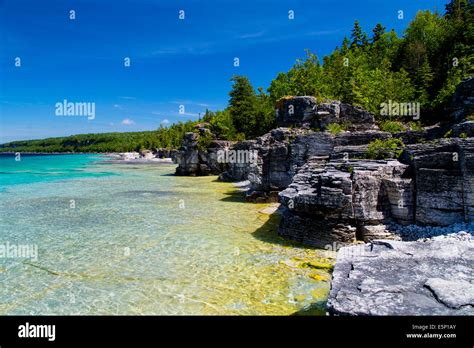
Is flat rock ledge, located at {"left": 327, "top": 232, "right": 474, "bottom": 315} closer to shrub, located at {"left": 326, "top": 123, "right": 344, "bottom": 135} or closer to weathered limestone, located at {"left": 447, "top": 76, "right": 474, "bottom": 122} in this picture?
weathered limestone, located at {"left": 447, "top": 76, "right": 474, "bottom": 122}

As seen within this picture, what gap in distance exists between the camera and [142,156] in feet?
399

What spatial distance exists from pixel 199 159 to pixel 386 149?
135 ft

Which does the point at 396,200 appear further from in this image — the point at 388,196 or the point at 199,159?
the point at 199,159

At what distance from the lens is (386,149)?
16.1 metres

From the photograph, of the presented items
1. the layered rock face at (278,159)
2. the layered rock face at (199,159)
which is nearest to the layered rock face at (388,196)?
the layered rock face at (278,159)

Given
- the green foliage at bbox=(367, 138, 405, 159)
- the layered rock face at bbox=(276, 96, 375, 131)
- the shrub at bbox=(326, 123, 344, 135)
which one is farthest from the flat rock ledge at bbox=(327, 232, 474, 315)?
the layered rock face at bbox=(276, 96, 375, 131)

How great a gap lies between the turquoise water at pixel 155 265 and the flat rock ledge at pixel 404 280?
8.00ft

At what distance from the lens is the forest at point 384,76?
1245 inches

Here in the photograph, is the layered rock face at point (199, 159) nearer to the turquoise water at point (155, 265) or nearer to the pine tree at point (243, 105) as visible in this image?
the pine tree at point (243, 105)

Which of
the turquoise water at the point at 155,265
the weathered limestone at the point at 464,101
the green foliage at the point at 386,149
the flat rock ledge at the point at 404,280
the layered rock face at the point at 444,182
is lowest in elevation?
the turquoise water at the point at 155,265

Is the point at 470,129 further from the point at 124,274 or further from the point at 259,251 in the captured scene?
the point at 124,274

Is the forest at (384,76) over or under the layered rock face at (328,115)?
over

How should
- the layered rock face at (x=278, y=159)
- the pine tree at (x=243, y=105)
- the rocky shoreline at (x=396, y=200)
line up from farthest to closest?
1. the pine tree at (x=243, y=105)
2. the layered rock face at (x=278, y=159)
3. the rocky shoreline at (x=396, y=200)

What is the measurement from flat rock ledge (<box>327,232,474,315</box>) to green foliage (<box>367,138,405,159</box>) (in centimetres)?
759
